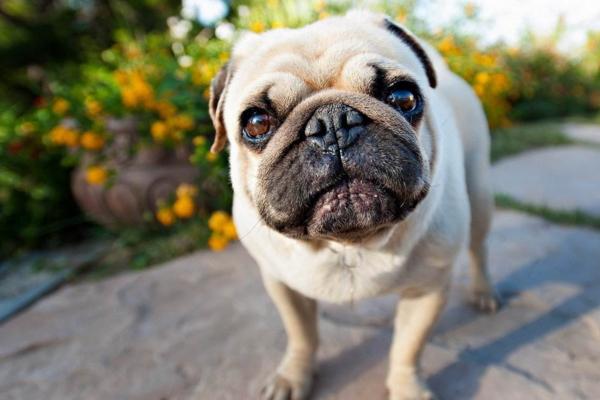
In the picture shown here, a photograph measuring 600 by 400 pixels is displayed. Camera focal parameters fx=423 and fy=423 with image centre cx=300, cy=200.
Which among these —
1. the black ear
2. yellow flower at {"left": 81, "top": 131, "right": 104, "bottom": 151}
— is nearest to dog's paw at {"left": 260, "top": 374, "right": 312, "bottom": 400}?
the black ear

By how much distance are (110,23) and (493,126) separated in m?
6.70

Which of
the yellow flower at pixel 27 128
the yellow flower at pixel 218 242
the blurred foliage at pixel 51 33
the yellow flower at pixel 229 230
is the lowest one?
the yellow flower at pixel 218 242

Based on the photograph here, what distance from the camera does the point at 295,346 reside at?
179cm

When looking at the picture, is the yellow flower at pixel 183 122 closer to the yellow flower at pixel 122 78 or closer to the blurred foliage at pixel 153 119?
the blurred foliage at pixel 153 119

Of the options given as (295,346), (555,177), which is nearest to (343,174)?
(295,346)

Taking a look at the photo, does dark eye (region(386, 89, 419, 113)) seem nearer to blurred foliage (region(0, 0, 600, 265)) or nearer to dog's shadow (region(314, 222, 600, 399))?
dog's shadow (region(314, 222, 600, 399))

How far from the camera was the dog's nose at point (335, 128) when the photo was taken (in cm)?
114

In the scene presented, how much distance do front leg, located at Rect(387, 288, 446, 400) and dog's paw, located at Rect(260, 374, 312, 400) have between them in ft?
1.12

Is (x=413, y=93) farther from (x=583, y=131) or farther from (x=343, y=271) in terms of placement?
(x=583, y=131)

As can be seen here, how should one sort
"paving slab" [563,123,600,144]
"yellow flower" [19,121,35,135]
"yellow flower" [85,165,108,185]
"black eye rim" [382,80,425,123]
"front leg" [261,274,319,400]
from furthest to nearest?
1. "paving slab" [563,123,600,144]
2. "yellow flower" [19,121,35,135]
3. "yellow flower" [85,165,108,185]
4. "front leg" [261,274,319,400]
5. "black eye rim" [382,80,425,123]

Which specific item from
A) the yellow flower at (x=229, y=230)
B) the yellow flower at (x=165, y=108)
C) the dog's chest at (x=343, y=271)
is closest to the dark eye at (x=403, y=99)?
the dog's chest at (x=343, y=271)

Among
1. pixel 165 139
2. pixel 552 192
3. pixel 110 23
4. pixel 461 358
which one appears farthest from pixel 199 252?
pixel 110 23

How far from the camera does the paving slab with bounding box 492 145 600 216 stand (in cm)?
352

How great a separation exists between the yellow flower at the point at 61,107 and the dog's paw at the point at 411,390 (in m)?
3.32
